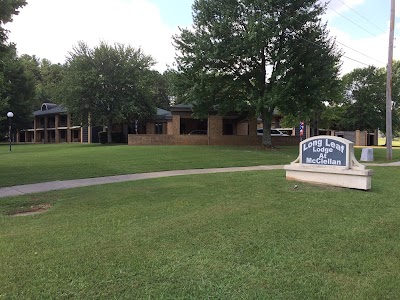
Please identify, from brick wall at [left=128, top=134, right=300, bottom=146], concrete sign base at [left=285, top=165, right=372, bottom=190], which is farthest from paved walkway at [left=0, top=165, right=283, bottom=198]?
brick wall at [left=128, top=134, right=300, bottom=146]

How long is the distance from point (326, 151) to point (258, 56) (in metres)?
15.6

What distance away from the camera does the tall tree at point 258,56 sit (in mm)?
22047

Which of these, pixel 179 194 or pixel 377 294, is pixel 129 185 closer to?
pixel 179 194

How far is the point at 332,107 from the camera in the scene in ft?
159

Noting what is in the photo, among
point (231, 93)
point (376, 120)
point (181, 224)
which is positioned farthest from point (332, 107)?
point (181, 224)

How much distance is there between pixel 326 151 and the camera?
980cm

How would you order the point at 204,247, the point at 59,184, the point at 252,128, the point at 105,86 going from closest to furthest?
1. the point at 204,247
2. the point at 59,184
3. the point at 252,128
4. the point at 105,86

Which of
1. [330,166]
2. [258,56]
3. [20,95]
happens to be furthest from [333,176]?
[20,95]

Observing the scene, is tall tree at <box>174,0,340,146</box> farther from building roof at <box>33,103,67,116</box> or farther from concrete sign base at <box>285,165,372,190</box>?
building roof at <box>33,103,67,116</box>

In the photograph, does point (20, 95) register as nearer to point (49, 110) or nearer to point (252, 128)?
point (49, 110)

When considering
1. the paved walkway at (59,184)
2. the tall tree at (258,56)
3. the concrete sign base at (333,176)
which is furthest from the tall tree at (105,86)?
the concrete sign base at (333,176)

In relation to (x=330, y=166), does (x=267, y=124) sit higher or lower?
higher

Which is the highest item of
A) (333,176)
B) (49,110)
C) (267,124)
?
(49,110)

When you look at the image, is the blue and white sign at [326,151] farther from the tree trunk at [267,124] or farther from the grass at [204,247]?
the tree trunk at [267,124]
